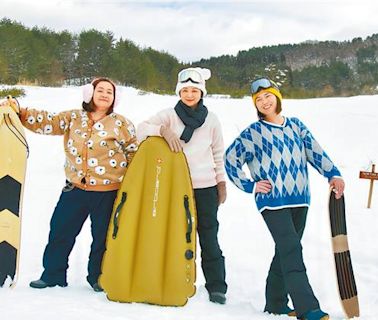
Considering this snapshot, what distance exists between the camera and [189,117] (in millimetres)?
3311

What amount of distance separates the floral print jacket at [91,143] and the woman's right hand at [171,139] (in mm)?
305

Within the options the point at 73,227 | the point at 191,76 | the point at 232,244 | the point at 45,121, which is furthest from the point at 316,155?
the point at 232,244

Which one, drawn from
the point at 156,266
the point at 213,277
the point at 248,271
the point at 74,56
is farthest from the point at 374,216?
the point at 74,56

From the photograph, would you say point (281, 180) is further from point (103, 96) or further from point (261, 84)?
point (103, 96)

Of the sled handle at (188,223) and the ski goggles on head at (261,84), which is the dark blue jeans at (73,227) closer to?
the sled handle at (188,223)

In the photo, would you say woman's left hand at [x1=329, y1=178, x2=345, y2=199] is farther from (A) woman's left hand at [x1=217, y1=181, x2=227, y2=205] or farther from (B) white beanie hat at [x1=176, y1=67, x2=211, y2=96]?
(B) white beanie hat at [x1=176, y1=67, x2=211, y2=96]

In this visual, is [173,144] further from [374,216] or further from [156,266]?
[374,216]

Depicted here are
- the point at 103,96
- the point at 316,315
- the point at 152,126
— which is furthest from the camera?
the point at 103,96

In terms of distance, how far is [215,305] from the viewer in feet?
10.7

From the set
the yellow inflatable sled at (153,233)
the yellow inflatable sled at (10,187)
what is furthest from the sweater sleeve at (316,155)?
the yellow inflatable sled at (10,187)

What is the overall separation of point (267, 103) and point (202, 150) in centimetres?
51

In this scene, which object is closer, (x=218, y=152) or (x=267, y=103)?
(x=267, y=103)

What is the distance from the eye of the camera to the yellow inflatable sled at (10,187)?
3.22 meters

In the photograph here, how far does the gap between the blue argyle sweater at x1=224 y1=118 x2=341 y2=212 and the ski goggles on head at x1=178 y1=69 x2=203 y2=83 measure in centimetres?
48
